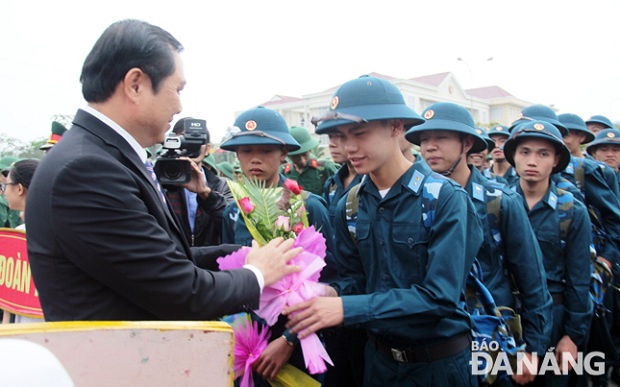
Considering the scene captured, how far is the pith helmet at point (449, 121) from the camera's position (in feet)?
11.1

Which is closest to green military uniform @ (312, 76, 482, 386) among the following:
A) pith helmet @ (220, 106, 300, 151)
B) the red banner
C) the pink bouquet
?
the pink bouquet

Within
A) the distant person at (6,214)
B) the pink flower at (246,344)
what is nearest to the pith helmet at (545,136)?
the pink flower at (246,344)

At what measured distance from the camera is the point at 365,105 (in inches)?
86.4

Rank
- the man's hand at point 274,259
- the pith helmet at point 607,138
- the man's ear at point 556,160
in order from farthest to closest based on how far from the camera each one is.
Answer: the pith helmet at point 607,138
the man's ear at point 556,160
the man's hand at point 274,259

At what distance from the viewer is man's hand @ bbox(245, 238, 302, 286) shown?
6.04 ft

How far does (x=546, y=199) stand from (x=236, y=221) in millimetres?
2376

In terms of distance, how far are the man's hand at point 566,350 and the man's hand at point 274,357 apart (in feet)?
7.17

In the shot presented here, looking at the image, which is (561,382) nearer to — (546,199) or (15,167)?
(546,199)

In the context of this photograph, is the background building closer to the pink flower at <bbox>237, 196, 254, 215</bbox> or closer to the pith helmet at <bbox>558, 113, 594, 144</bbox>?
the pith helmet at <bbox>558, 113, 594, 144</bbox>

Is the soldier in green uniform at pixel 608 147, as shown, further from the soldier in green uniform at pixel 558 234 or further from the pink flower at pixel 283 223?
the pink flower at pixel 283 223

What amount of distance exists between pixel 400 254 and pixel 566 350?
1975 millimetres

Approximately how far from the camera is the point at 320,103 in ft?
156

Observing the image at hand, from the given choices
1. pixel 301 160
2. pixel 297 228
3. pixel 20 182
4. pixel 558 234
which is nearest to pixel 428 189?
pixel 297 228

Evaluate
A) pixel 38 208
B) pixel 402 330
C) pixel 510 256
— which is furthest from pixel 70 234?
pixel 510 256
